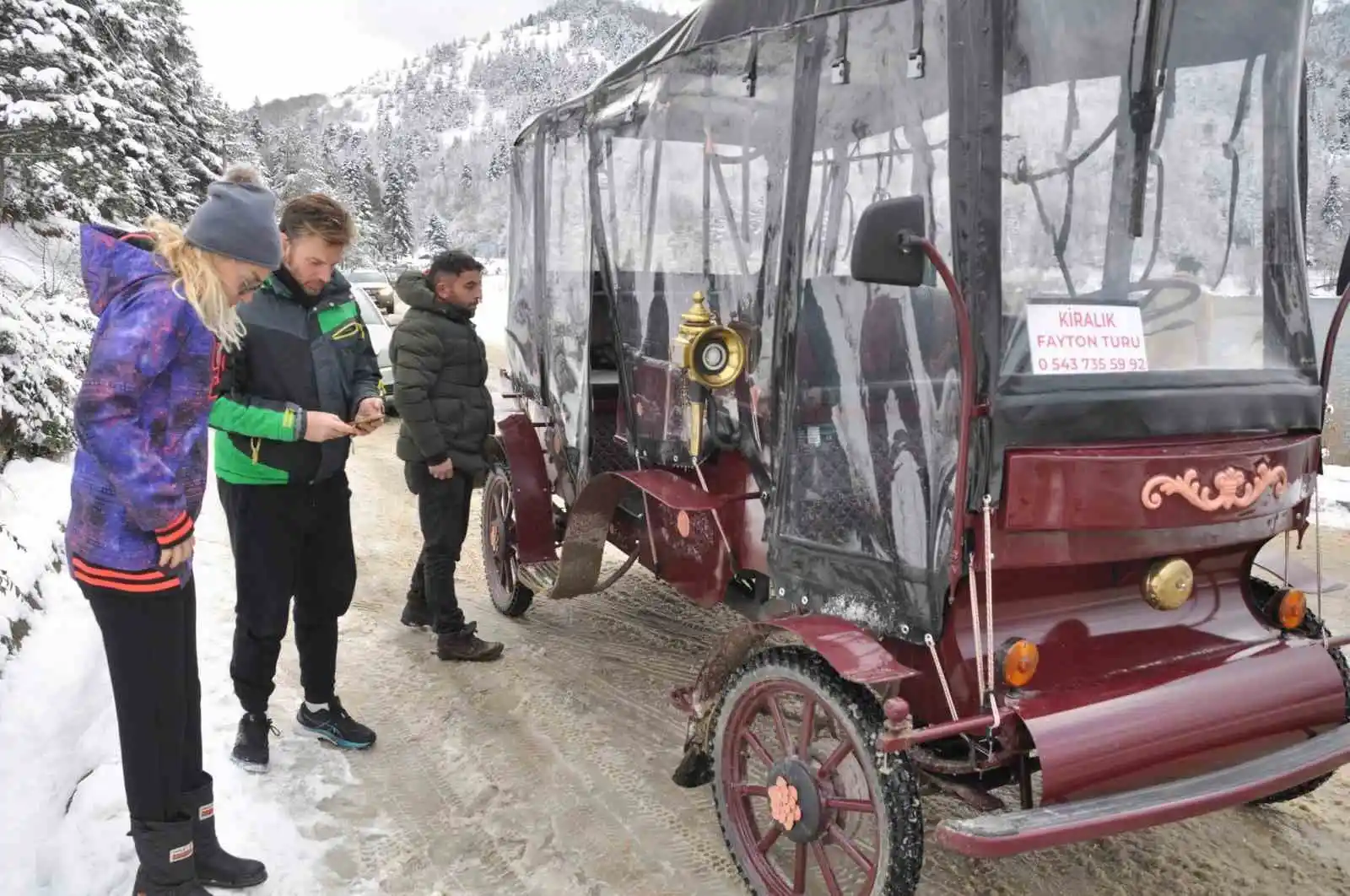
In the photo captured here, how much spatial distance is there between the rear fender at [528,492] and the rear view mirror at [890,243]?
3.19 metres

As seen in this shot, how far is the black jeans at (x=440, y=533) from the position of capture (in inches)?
189

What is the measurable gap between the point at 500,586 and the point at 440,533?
862 millimetres

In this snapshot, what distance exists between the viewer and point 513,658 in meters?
4.87

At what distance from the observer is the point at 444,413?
4723 mm

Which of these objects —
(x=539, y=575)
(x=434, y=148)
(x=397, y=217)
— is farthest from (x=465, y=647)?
(x=434, y=148)

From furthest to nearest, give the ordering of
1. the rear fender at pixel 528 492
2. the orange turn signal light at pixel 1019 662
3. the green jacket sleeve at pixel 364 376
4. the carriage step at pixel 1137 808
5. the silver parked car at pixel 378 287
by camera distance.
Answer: the silver parked car at pixel 378 287, the rear fender at pixel 528 492, the green jacket sleeve at pixel 364 376, the orange turn signal light at pixel 1019 662, the carriage step at pixel 1137 808

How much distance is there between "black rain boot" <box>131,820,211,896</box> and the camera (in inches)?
101

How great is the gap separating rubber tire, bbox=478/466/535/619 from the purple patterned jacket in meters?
2.79

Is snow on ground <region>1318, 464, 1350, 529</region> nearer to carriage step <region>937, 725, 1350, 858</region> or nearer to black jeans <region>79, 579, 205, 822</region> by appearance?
carriage step <region>937, 725, 1350, 858</region>

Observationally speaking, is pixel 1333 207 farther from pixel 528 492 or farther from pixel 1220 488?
pixel 528 492

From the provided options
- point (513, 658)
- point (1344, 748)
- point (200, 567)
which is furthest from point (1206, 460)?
point (200, 567)

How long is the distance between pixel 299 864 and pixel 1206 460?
3088 mm

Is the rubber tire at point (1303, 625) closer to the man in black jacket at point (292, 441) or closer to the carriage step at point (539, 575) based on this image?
the carriage step at point (539, 575)

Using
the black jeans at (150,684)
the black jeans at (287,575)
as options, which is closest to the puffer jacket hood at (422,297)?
the black jeans at (287,575)
